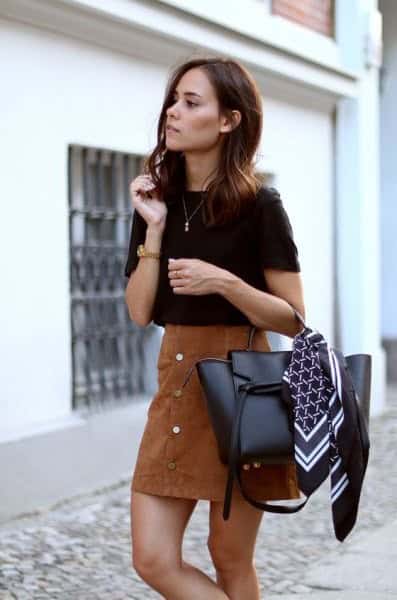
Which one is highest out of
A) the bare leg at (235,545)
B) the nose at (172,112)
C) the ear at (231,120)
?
the nose at (172,112)

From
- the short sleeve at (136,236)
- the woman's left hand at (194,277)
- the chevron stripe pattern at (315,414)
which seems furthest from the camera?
the short sleeve at (136,236)

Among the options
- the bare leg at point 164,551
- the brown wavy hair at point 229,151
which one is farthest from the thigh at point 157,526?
→ the brown wavy hair at point 229,151

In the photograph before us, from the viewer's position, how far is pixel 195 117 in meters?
3.00

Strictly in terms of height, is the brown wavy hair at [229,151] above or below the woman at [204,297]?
above

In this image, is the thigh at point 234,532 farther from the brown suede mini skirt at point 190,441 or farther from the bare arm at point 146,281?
the bare arm at point 146,281

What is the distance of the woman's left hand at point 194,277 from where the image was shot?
288 centimetres

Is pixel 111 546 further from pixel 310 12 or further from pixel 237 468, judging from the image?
pixel 310 12

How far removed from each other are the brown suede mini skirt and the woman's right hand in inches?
11.1

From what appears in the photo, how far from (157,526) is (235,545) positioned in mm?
221

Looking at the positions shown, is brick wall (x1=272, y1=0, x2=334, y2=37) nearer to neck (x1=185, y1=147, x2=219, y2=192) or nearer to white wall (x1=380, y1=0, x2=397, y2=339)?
white wall (x1=380, y1=0, x2=397, y2=339)

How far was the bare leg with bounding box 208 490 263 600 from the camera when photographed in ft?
9.82

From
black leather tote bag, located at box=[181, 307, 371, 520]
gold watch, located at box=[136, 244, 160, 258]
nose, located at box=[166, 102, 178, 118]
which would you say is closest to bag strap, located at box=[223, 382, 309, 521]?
black leather tote bag, located at box=[181, 307, 371, 520]

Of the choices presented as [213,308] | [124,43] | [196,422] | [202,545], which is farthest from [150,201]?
[124,43]

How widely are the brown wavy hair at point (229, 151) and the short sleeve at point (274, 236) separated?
4 centimetres
